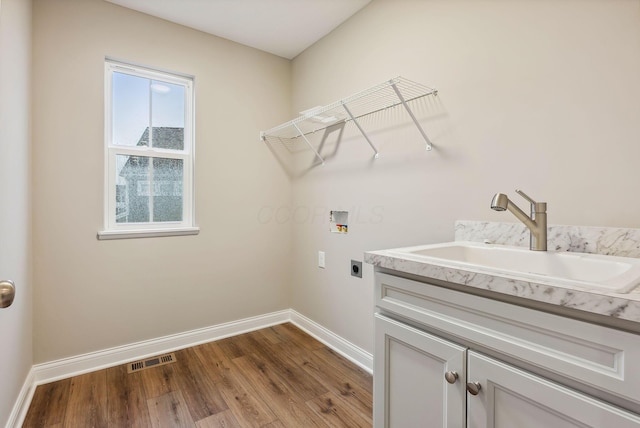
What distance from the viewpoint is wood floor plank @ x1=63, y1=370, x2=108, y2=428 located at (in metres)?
1.53

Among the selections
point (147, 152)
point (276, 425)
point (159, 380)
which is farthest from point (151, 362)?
point (147, 152)

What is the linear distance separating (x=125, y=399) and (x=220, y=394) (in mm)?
506

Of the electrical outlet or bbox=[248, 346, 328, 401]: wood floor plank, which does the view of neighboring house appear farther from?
the electrical outlet

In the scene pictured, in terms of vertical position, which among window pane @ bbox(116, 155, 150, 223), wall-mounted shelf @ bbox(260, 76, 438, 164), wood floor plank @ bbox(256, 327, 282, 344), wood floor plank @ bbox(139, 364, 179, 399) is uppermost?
wall-mounted shelf @ bbox(260, 76, 438, 164)

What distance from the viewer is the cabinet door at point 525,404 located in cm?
64

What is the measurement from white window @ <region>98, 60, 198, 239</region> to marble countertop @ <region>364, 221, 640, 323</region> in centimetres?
174

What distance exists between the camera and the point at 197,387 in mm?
1813

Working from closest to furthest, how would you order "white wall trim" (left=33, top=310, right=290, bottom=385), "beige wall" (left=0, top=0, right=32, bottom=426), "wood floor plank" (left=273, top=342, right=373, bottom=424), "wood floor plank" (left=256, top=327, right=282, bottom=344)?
"beige wall" (left=0, top=0, right=32, bottom=426) < "wood floor plank" (left=273, top=342, right=373, bottom=424) < "white wall trim" (left=33, top=310, right=290, bottom=385) < "wood floor plank" (left=256, top=327, right=282, bottom=344)

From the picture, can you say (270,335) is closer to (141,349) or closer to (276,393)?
(276,393)

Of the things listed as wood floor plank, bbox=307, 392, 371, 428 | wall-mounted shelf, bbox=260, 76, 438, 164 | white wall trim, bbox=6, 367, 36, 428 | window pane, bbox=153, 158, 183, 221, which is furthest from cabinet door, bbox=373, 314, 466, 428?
window pane, bbox=153, 158, 183, 221

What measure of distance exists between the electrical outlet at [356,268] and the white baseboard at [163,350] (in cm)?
48

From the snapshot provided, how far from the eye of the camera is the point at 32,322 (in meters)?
1.83

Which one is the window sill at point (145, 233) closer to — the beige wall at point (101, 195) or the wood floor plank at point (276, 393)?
the beige wall at point (101, 195)

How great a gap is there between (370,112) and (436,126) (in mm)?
494
